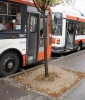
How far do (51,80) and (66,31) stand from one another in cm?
625

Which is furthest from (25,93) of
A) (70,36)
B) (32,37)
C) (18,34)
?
(70,36)

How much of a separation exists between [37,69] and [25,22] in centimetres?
198

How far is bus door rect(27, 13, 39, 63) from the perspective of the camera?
7913mm

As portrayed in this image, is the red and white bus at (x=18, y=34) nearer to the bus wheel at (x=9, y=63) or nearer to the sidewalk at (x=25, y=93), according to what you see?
the bus wheel at (x=9, y=63)

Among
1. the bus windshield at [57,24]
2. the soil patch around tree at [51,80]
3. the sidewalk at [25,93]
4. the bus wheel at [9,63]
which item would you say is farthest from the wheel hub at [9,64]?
the bus windshield at [57,24]

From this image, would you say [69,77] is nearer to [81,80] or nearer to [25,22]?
[81,80]

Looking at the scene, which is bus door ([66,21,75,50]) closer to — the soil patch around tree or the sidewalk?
the soil patch around tree

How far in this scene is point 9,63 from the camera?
23.7 ft

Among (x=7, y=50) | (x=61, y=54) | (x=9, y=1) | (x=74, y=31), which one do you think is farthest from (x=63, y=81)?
(x=74, y=31)

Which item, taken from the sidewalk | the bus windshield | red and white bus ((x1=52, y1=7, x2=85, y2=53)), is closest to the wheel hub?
the sidewalk

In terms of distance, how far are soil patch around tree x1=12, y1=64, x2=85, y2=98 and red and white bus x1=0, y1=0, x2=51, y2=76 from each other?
26.4 inches

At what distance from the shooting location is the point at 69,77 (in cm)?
706

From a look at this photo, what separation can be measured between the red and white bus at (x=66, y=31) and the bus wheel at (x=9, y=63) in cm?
468

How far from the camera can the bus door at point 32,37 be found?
7913 mm
